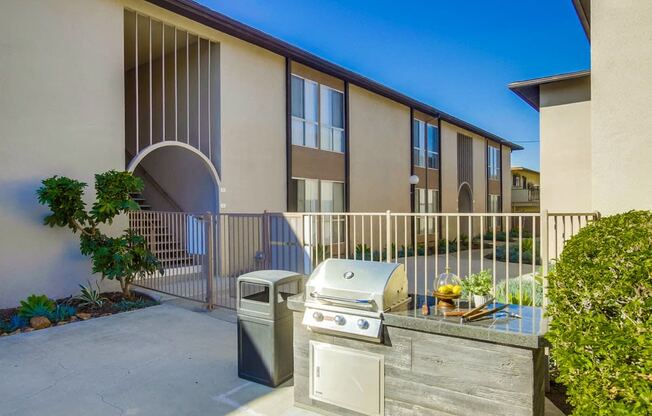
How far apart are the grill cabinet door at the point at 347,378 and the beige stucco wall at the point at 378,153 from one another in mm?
10811

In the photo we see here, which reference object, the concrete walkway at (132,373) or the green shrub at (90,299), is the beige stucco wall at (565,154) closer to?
the concrete walkway at (132,373)

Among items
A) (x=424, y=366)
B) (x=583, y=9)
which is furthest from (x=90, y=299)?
(x=583, y=9)

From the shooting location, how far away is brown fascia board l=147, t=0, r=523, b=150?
835cm

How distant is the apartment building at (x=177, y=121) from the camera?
6.77 meters

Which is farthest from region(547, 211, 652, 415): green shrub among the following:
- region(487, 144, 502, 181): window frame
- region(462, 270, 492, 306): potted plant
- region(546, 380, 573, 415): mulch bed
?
region(487, 144, 502, 181): window frame

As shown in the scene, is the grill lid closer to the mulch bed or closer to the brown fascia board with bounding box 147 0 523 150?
the mulch bed

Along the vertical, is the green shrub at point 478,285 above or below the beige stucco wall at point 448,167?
below

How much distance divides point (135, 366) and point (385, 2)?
13052 mm

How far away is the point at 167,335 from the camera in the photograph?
5.33 metres

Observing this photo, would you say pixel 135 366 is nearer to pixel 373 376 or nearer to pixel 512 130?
pixel 373 376

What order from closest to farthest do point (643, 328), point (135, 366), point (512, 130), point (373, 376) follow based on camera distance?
point (643, 328)
point (373, 376)
point (135, 366)
point (512, 130)

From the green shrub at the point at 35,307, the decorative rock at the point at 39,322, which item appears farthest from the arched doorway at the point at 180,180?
the decorative rock at the point at 39,322

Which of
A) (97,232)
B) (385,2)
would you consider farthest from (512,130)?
(97,232)

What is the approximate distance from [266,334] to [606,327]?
2.67 m
